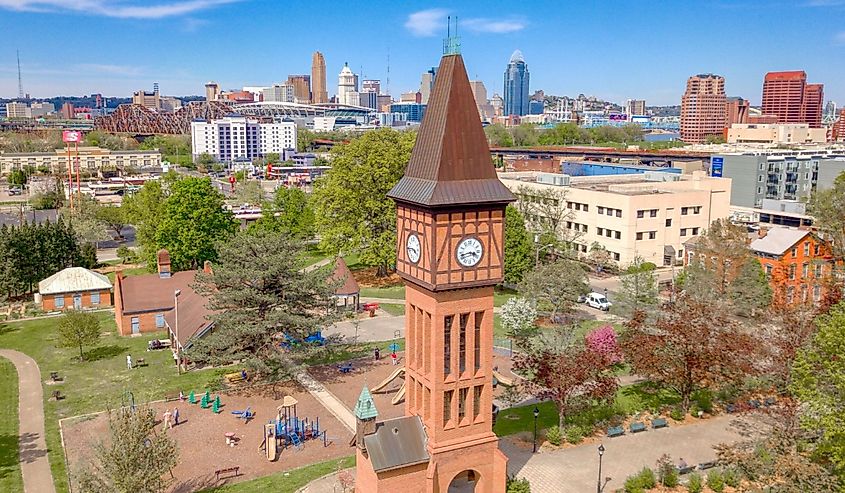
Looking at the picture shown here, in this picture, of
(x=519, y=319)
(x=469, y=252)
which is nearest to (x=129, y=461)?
(x=469, y=252)

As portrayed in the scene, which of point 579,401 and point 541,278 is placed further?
point 541,278

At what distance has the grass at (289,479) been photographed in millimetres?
26172

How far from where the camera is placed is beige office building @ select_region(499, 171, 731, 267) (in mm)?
67312

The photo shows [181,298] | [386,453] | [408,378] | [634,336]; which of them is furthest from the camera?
[181,298]

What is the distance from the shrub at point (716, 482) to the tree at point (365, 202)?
118 ft

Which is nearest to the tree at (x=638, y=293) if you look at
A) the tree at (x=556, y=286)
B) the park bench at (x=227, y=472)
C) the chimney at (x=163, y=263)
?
the tree at (x=556, y=286)

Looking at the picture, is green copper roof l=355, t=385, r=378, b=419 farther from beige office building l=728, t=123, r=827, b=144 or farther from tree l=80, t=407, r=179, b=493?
beige office building l=728, t=123, r=827, b=144

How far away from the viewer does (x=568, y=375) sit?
29.4 metres

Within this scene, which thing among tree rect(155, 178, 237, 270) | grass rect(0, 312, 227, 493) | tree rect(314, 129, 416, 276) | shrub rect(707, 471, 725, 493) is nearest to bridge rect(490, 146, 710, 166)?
tree rect(314, 129, 416, 276)

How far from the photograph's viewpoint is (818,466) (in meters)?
21.3

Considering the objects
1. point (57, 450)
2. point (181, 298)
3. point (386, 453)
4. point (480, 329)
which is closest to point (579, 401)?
point (480, 329)

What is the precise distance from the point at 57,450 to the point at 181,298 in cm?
1760

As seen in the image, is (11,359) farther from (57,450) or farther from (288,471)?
(288,471)

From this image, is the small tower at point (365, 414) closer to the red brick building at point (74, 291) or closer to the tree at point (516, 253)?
the tree at point (516, 253)
